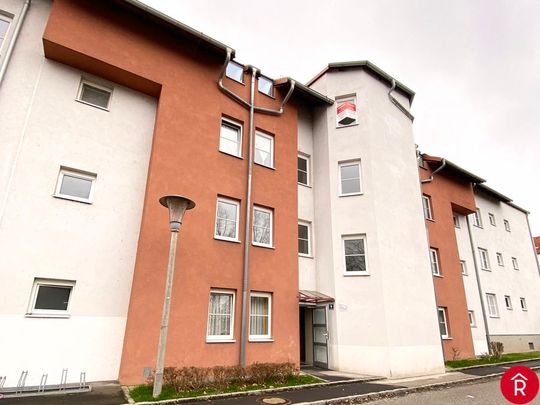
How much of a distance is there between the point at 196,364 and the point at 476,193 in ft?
75.2

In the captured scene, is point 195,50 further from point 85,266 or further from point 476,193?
point 476,193

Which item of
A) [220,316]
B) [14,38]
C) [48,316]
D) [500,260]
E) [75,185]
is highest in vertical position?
[14,38]

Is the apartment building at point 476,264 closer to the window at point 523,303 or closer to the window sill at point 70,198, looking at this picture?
the window at point 523,303

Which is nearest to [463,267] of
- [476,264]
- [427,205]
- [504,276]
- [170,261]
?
[476,264]

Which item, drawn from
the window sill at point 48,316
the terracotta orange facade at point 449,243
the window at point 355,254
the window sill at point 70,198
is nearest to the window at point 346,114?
the window at point 355,254

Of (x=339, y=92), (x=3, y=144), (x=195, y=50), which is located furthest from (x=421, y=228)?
(x=3, y=144)

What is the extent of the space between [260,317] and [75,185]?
7.10m

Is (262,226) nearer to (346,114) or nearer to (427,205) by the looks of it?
(346,114)

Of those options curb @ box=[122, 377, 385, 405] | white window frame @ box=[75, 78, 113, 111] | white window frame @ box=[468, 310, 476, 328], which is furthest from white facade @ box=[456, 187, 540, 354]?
white window frame @ box=[75, 78, 113, 111]

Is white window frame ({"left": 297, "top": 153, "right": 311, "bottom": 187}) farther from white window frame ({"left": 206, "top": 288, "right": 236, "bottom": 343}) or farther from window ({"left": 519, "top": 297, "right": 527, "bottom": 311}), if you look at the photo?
window ({"left": 519, "top": 297, "right": 527, "bottom": 311})

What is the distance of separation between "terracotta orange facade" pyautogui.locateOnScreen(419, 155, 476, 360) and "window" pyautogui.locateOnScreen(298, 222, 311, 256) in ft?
24.3

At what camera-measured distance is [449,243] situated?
61.5 ft

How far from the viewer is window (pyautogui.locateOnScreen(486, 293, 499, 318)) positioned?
69.5 feet

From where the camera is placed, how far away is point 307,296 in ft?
40.7
